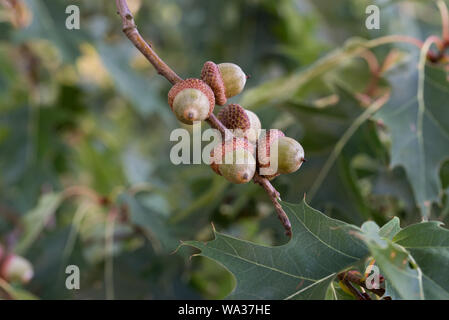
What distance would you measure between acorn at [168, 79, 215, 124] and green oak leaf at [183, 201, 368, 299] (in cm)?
16

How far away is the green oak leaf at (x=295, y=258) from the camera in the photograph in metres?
0.72

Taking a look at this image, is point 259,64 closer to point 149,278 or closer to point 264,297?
point 149,278

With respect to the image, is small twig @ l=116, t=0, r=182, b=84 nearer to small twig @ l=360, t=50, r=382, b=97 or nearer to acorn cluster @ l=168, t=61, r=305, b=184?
acorn cluster @ l=168, t=61, r=305, b=184

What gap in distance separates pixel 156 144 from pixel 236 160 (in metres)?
2.25

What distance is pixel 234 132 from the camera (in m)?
0.71

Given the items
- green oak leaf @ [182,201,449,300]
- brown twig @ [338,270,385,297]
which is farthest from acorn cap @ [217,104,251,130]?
brown twig @ [338,270,385,297]

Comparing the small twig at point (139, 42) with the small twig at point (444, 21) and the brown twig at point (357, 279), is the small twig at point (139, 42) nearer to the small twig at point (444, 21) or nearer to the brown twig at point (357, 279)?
the brown twig at point (357, 279)

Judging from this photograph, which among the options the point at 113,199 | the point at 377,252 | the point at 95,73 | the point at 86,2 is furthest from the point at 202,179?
the point at 95,73

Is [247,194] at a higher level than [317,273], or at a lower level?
higher

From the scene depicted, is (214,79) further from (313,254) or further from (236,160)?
(313,254)

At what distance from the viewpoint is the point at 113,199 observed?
1.61 metres

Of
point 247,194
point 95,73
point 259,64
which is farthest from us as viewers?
point 95,73

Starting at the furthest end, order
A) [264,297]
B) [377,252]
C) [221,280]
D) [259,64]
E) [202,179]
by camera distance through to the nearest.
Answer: [259,64] < [221,280] < [202,179] < [264,297] < [377,252]

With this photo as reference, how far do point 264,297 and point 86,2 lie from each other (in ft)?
6.06
